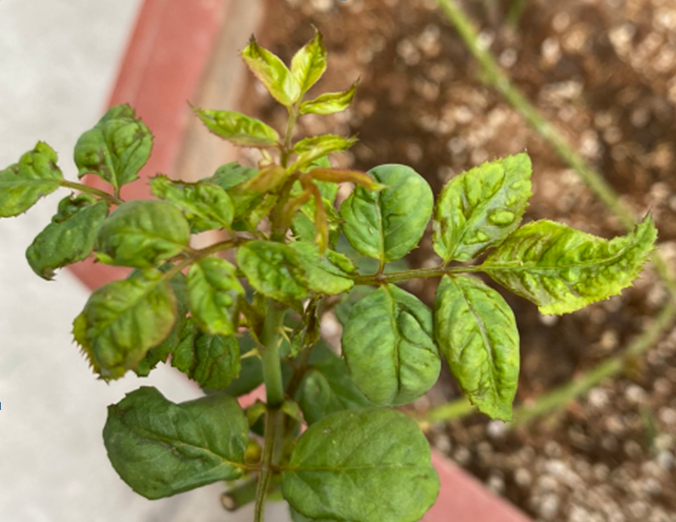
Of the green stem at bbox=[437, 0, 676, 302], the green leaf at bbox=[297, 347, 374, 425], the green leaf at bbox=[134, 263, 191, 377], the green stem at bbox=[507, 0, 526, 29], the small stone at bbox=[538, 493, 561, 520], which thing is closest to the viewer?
the green leaf at bbox=[134, 263, 191, 377]

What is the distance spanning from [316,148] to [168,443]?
10.9 inches

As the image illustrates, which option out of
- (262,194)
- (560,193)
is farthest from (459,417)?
(262,194)

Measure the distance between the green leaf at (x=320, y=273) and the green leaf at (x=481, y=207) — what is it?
0.10m

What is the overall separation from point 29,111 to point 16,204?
3.33 feet

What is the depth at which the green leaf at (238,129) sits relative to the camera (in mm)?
403

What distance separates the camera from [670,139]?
64.7 inches

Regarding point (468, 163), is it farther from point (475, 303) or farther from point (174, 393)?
point (475, 303)

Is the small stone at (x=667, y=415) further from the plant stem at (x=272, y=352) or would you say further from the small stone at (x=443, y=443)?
the plant stem at (x=272, y=352)

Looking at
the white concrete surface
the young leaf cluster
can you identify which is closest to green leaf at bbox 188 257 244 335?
the young leaf cluster

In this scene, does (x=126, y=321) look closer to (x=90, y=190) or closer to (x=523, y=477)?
(x=90, y=190)

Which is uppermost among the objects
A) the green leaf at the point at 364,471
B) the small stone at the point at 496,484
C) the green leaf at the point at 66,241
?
the green leaf at the point at 66,241

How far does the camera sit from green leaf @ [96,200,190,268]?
14.9 inches

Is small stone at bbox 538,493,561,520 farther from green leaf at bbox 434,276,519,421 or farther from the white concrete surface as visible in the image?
green leaf at bbox 434,276,519,421

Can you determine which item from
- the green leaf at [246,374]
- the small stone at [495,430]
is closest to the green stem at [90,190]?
the green leaf at [246,374]
